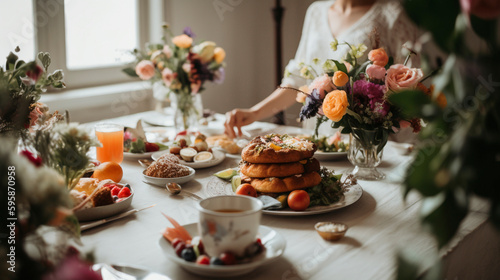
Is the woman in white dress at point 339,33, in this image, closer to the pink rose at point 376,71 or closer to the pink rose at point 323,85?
the pink rose at point 323,85

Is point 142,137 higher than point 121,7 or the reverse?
the reverse

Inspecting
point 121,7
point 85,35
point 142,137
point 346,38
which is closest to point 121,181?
point 142,137

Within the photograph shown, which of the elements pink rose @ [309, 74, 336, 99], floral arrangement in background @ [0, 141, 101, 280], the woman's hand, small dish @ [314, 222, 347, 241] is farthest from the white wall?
floral arrangement in background @ [0, 141, 101, 280]

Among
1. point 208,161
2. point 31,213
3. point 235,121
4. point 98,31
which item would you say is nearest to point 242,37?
A: point 98,31

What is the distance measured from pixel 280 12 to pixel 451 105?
2672mm

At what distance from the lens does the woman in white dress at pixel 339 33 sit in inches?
85.4

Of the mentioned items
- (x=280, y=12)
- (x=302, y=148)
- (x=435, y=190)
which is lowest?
(x=302, y=148)

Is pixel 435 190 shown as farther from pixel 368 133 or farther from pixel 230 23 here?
pixel 230 23

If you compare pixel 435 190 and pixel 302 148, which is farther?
pixel 302 148

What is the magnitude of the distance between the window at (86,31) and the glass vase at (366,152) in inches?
52.5

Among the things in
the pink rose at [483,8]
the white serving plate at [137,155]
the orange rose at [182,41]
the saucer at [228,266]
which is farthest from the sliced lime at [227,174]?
the pink rose at [483,8]

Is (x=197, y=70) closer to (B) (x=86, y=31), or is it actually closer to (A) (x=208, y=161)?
(A) (x=208, y=161)

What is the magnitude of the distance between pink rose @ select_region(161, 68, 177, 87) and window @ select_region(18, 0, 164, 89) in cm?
44

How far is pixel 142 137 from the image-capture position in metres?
1.71
